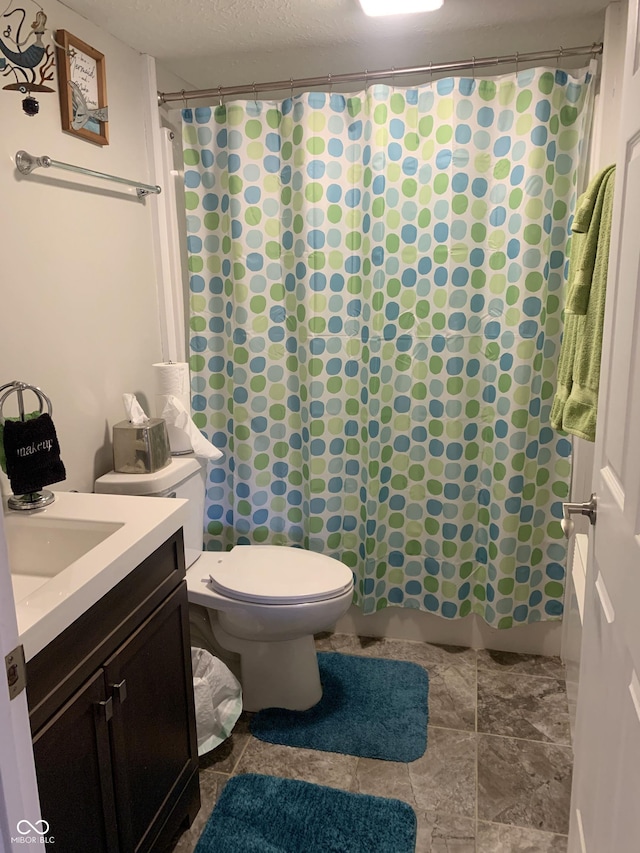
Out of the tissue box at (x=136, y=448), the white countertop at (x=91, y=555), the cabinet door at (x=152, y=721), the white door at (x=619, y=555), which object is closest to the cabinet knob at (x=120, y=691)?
the cabinet door at (x=152, y=721)

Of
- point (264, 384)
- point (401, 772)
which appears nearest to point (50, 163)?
point (264, 384)

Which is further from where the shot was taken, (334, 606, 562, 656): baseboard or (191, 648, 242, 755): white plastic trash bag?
(334, 606, 562, 656): baseboard

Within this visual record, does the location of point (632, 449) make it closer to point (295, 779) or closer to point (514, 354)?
point (514, 354)

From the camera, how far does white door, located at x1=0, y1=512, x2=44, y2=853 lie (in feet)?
2.45

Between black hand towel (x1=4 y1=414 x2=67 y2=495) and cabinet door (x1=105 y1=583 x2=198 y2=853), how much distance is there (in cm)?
43

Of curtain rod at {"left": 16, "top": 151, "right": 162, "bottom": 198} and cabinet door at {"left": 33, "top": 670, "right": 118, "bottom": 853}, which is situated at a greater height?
curtain rod at {"left": 16, "top": 151, "right": 162, "bottom": 198}

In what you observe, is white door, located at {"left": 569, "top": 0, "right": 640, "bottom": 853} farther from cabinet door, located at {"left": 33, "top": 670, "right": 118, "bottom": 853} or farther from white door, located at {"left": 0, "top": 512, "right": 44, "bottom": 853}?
cabinet door, located at {"left": 33, "top": 670, "right": 118, "bottom": 853}

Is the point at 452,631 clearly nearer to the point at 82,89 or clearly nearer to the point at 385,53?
the point at 385,53

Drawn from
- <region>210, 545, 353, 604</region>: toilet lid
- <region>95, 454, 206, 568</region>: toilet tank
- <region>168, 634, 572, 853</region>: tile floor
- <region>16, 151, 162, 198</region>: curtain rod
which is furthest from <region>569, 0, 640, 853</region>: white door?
<region>16, 151, 162, 198</region>: curtain rod

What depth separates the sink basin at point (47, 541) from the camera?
1.52 meters

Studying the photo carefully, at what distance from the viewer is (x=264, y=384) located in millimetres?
2506

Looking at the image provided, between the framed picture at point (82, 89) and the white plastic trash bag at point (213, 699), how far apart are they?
1.62 metres

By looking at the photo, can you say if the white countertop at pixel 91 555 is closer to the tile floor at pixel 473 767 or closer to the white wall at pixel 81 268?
the white wall at pixel 81 268

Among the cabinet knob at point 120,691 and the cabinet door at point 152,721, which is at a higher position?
the cabinet knob at point 120,691
